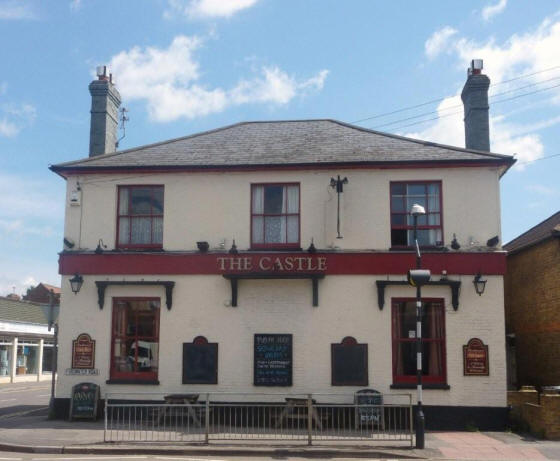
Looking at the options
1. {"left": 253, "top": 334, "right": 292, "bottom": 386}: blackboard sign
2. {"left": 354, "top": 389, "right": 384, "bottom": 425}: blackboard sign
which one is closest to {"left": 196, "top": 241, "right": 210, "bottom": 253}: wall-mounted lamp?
{"left": 253, "top": 334, "right": 292, "bottom": 386}: blackboard sign

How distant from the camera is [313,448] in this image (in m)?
13.0

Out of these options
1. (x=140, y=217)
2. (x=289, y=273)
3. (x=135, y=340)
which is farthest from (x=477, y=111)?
(x=135, y=340)

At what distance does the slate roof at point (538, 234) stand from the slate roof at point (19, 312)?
25.1 metres

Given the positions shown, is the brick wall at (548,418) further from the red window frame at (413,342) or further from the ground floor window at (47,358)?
the ground floor window at (47,358)

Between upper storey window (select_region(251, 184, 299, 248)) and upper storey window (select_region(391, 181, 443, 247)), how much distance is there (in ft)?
8.61

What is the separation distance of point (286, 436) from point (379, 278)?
15.7ft

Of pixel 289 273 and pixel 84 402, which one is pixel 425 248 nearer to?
pixel 289 273

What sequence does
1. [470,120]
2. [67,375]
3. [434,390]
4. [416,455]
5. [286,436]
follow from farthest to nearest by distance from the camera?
[470,120]
[67,375]
[434,390]
[286,436]
[416,455]

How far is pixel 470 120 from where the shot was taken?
63.5ft

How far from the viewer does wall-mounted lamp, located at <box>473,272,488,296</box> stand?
640 inches

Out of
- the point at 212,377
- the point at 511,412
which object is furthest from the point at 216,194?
the point at 511,412

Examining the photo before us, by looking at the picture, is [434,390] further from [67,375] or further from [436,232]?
[67,375]

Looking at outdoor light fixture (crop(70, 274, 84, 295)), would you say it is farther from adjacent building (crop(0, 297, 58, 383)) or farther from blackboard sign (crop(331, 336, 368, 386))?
adjacent building (crop(0, 297, 58, 383))

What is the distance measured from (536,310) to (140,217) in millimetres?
11923
